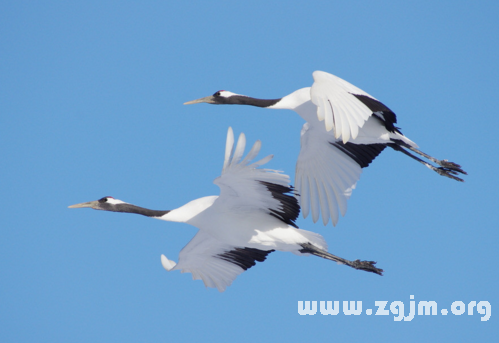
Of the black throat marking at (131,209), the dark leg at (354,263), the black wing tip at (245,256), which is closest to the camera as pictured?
the black throat marking at (131,209)

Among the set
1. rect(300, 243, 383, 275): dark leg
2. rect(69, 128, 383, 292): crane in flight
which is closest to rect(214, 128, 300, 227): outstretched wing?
rect(69, 128, 383, 292): crane in flight

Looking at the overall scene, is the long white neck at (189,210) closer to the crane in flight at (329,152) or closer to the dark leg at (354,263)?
the dark leg at (354,263)

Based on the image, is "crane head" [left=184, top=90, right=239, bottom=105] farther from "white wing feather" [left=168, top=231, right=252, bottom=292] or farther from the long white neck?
the long white neck

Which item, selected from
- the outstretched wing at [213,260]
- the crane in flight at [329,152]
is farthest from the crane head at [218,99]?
the outstretched wing at [213,260]

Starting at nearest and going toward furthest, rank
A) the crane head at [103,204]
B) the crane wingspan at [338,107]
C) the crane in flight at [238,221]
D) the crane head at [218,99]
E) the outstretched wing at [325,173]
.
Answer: the crane wingspan at [338,107], the crane in flight at [238,221], the crane head at [103,204], the outstretched wing at [325,173], the crane head at [218,99]

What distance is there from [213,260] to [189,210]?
1.82 metres

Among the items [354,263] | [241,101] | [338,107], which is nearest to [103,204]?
[241,101]

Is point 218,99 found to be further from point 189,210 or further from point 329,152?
point 189,210

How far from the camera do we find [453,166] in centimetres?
1548

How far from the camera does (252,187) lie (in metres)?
13.0

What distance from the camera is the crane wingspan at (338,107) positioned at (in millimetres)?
12242

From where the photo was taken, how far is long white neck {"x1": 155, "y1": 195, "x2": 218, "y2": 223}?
1382cm

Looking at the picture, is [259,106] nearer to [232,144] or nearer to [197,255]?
[197,255]

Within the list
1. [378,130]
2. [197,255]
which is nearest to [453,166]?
[378,130]
